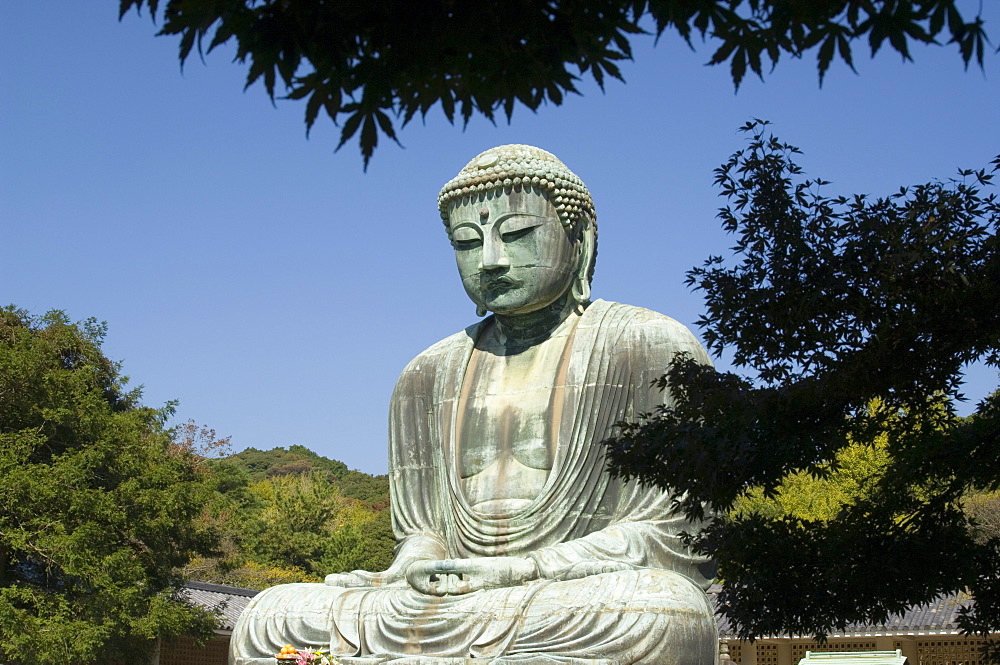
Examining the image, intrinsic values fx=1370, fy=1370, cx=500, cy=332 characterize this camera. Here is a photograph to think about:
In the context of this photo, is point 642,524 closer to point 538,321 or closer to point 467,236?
point 538,321

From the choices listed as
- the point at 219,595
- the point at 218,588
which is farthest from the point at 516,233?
the point at 219,595

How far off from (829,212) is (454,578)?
3313mm

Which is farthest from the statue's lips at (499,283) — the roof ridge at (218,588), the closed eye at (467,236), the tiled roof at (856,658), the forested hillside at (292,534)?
the roof ridge at (218,588)

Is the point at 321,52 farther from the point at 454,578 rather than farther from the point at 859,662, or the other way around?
the point at 859,662

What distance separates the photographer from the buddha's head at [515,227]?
9.89 meters

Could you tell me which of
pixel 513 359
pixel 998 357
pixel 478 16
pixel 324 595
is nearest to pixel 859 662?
pixel 513 359

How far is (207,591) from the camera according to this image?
2306cm

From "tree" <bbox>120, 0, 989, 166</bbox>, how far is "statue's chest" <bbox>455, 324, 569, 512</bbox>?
6141 millimetres

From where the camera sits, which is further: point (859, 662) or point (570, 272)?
point (859, 662)

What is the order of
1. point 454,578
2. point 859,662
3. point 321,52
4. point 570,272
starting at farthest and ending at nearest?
1. point 859,662
2. point 570,272
3. point 454,578
4. point 321,52

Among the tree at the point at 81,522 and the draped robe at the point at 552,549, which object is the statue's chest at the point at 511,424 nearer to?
the draped robe at the point at 552,549

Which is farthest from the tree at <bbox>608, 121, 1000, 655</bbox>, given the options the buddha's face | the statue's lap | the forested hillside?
the forested hillside

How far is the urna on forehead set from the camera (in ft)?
32.6

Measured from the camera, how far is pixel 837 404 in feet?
22.8
